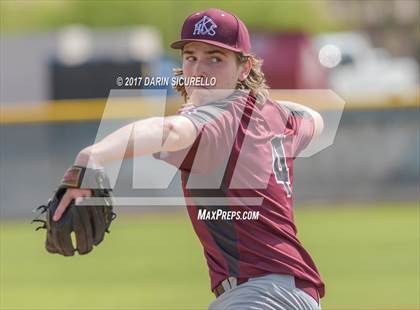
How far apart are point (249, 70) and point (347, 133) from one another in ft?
37.2

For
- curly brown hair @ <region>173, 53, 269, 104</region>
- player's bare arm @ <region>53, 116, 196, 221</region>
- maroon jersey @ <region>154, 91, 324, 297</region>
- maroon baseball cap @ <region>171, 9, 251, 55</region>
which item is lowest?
maroon jersey @ <region>154, 91, 324, 297</region>

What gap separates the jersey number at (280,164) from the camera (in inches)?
181

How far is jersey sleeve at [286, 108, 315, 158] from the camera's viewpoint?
483 cm

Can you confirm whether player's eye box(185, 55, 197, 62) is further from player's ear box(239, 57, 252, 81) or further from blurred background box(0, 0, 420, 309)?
blurred background box(0, 0, 420, 309)

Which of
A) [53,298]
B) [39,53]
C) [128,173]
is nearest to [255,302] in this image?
[53,298]

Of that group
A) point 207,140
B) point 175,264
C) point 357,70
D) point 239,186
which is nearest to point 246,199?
point 239,186

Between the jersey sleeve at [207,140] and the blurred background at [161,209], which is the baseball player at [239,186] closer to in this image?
the jersey sleeve at [207,140]

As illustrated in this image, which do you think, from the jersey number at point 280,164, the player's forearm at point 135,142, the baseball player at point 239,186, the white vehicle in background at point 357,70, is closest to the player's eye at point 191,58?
the baseball player at point 239,186

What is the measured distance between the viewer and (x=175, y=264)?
11.4 m

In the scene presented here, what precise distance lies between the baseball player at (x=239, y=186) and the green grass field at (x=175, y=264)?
4501 mm

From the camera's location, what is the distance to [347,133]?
15.9 m

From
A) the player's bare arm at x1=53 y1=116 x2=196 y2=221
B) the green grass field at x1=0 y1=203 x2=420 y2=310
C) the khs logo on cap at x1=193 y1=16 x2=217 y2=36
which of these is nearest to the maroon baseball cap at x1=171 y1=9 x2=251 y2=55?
the khs logo on cap at x1=193 y1=16 x2=217 y2=36

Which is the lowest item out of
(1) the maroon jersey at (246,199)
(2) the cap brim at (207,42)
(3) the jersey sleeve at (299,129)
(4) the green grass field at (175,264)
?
(4) the green grass field at (175,264)

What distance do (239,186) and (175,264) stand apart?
7041 mm
